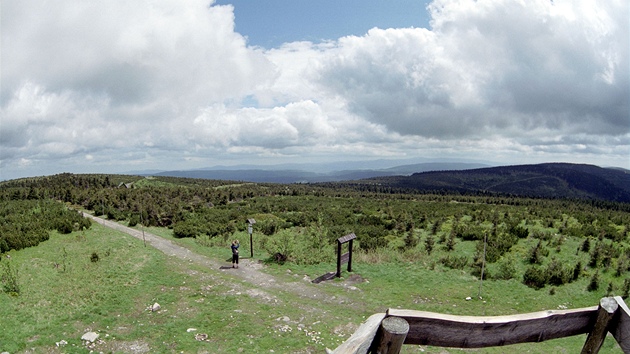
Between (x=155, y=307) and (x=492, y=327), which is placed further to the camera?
(x=155, y=307)

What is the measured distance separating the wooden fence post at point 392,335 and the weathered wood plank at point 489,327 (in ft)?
0.44

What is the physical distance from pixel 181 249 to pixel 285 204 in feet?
60.9

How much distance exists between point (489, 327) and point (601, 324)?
129cm

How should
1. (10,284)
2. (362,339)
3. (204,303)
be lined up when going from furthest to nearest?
1. (204,303)
2. (10,284)
3. (362,339)

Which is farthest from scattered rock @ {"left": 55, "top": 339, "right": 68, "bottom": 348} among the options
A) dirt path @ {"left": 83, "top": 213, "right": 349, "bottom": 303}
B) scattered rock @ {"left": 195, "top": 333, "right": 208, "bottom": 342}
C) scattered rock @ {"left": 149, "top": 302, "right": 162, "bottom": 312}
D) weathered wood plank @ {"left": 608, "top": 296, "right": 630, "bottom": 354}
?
weathered wood plank @ {"left": 608, "top": 296, "right": 630, "bottom": 354}

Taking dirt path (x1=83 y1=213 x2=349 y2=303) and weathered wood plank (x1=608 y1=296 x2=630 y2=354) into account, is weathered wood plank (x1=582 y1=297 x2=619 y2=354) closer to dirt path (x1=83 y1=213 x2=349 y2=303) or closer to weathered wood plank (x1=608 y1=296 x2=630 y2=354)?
weathered wood plank (x1=608 y1=296 x2=630 y2=354)

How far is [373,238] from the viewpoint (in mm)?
22500

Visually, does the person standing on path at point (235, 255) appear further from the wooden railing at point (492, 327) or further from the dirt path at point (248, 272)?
the wooden railing at point (492, 327)

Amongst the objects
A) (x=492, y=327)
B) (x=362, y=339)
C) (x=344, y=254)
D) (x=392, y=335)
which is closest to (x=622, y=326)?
(x=492, y=327)

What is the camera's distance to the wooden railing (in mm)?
3205

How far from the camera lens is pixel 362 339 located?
304 cm

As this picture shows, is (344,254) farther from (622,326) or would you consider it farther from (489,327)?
(622,326)

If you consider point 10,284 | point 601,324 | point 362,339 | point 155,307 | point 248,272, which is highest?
point 362,339

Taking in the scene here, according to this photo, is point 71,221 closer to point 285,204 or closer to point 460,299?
point 285,204
